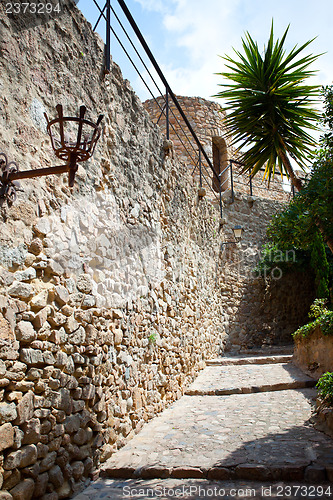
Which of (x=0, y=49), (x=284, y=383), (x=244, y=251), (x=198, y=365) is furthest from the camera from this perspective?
(x=244, y=251)

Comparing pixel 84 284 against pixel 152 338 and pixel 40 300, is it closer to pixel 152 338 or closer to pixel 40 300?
pixel 40 300

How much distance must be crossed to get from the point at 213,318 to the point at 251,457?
16.7 feet

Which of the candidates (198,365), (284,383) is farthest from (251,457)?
(198,365)

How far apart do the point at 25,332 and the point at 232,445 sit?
208cm

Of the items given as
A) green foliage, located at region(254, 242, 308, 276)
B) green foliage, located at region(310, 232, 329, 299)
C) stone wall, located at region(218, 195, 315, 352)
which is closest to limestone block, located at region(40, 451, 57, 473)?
stone wall, located at region(218, 195, 315, 352)

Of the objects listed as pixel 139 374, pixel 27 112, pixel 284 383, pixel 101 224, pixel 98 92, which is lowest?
pixel 284 383

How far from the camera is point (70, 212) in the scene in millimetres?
3068

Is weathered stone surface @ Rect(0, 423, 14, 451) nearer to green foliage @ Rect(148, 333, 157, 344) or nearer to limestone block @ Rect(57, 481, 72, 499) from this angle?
limestone block @ Rect(57, 481, 72, 499)

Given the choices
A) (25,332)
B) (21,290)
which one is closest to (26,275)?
(21,290)

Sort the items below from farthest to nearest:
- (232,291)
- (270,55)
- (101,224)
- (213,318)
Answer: (232,291) < (213,318) < (270,55) < (101,224)

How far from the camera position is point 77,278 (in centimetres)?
307

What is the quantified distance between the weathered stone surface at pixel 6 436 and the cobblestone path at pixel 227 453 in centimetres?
81

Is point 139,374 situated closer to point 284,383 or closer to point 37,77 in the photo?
point 284,383

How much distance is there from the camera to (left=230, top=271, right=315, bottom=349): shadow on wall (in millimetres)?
9484
